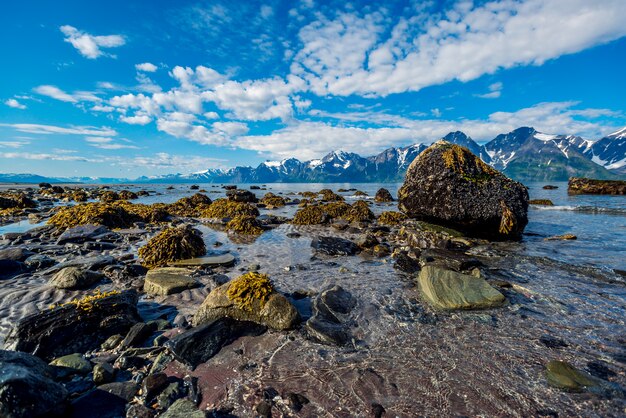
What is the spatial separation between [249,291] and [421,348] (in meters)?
3.88

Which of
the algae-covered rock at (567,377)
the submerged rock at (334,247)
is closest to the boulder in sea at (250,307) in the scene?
the algae-covered rock at (567,377)

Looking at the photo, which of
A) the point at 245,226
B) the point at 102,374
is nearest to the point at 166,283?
the point at 102,374

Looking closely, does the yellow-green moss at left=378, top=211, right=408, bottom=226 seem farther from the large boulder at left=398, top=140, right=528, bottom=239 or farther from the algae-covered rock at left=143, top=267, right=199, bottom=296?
the algae-covered rock at left=143, top=267, right=199, bottom=296

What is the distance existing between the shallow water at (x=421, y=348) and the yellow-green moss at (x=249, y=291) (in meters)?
0.87

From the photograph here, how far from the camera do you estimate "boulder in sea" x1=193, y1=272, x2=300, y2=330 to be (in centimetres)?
625

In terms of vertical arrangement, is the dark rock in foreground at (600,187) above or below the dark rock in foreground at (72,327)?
below

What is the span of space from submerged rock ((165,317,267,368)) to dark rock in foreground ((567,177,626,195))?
6935cm

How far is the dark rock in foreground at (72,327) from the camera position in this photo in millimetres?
5109

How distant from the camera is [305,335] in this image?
590 centimetres

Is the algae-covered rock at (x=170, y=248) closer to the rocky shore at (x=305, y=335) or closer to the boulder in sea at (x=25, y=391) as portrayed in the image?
the rocky shore at (x=305, y=335)

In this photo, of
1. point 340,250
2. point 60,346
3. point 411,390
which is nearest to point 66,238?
point 60,346

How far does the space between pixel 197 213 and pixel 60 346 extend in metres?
22.9

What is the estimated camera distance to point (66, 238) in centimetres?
1367

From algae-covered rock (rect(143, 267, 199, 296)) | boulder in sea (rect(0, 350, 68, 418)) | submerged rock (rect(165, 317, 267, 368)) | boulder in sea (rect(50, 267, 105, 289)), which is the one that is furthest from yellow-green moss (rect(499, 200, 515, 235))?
boulder in sea (rect(50, 267, 105, 289))
